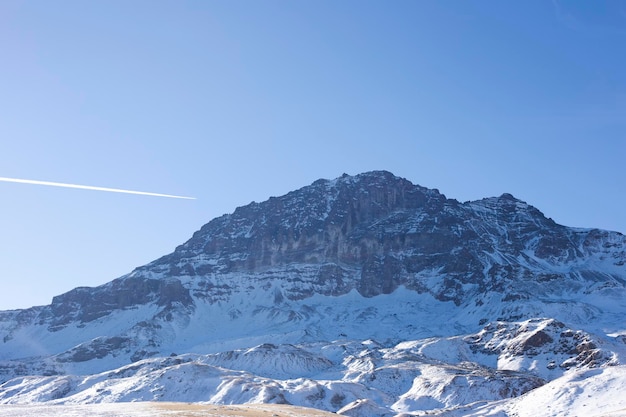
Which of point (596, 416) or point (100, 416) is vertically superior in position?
point (100, 416)

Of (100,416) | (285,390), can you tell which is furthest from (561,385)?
(285,390)

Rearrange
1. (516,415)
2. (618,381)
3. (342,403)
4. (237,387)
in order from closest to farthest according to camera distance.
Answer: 1. (618,381)
2. (516,415)
3. (342,403)
4. (237,387)

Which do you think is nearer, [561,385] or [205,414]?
[205,414]

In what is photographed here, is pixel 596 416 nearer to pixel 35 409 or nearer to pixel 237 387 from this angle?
pixel 35 409

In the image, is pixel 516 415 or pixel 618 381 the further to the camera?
pixel 516 415

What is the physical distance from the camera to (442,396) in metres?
178

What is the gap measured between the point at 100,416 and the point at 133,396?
125 metres

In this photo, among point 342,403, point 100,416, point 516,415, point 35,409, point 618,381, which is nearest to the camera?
point 100,416

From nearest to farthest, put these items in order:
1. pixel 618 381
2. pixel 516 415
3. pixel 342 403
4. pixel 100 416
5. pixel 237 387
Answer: pixel 100 416, pixel 618 381, pixel 516 415, pixel 342 403, pixel 237 387

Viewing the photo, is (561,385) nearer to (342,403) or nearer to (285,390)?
(342,403)

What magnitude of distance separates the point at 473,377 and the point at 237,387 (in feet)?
201

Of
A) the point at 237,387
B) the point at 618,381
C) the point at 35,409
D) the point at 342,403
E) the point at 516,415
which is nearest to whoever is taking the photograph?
the point at 35,409

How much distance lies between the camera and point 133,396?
196m

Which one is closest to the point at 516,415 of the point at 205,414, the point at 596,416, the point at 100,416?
the point at 596,416
